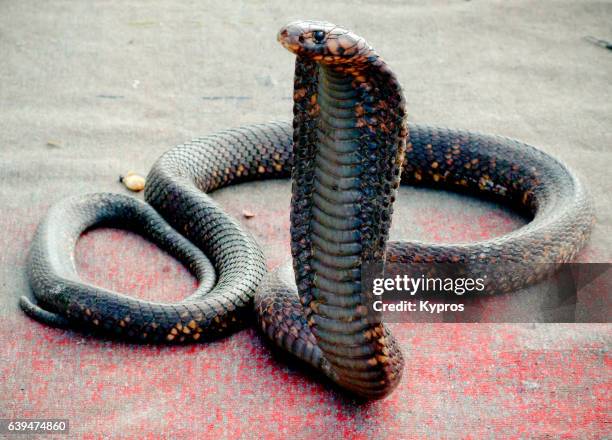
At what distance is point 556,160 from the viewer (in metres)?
4.31

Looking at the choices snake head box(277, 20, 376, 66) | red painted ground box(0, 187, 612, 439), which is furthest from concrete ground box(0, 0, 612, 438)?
snake head box(277, 20, 376, 66)

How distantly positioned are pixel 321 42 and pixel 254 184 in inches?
102

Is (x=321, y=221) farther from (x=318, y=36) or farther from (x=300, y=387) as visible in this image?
(x=300, y=387)

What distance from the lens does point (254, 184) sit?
4.53 m

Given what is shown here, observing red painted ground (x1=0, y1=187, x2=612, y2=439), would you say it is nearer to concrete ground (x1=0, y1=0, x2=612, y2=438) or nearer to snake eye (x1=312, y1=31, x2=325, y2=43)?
concrete ground (x1=0, y1=0, x2=612, y2=438)

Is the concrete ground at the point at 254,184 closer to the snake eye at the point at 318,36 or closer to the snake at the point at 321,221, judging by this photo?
the snake at the point at 321,221

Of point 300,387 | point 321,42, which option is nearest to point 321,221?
point 321,42

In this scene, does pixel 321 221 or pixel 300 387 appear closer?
pixel 321 221

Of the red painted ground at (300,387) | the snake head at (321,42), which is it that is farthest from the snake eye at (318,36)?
the red painted ground at (300,387)

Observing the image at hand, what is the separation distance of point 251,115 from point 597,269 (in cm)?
231

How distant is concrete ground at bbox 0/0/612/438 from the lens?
284 cm

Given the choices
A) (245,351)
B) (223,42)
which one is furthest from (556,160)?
(223,42)

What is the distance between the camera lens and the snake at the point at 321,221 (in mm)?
2242

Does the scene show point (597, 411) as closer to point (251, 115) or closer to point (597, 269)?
point (597, 269)
